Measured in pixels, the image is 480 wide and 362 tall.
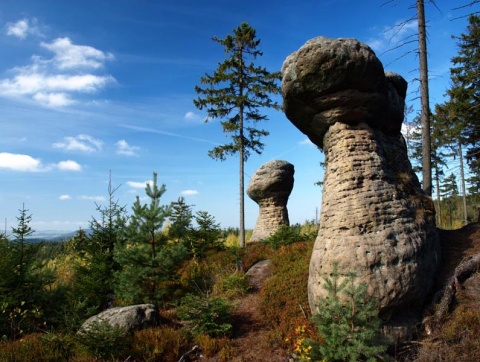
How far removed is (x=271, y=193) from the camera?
1964cm

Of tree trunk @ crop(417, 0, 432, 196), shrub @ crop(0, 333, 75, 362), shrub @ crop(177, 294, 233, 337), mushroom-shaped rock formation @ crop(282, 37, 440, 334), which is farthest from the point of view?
tree trunk @ crop(417, 0, 432, 196)

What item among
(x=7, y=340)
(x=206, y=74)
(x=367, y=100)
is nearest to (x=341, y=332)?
(x=367, y=100)

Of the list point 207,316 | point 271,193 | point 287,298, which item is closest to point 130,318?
point 207,316

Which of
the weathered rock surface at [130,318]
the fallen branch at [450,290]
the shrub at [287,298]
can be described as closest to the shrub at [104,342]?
the weathered rock surface at [130,318]

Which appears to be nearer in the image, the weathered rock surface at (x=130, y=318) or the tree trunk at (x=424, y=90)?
the weathered rock surface at (x=130, y=318)

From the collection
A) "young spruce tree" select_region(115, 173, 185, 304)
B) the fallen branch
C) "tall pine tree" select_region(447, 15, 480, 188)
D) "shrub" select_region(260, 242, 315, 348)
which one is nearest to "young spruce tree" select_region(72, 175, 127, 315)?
"young spruce tree" select_region(115, 173, 185, 304)

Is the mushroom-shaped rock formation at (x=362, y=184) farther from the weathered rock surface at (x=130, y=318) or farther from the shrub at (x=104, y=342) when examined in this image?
the shrub at (x=104, y=342)

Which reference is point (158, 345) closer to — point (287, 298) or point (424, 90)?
point (287, 298)

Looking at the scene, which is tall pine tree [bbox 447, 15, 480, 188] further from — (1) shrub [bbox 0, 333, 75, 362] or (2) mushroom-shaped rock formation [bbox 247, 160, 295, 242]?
(1) shrub [bbox 0, 333, 75, 362]

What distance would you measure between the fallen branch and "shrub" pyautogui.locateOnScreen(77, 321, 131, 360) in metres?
7.03

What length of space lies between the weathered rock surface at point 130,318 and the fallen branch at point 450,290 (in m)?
6.85

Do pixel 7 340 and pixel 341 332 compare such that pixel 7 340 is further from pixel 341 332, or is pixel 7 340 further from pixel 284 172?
pixel 284 172

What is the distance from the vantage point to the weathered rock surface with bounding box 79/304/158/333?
25.7ft

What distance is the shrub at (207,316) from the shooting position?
318 inches
